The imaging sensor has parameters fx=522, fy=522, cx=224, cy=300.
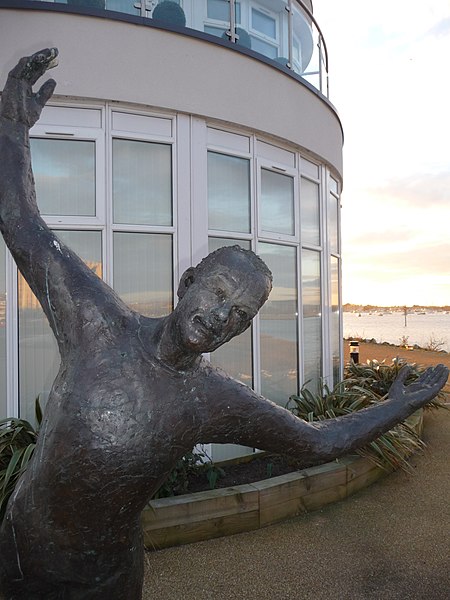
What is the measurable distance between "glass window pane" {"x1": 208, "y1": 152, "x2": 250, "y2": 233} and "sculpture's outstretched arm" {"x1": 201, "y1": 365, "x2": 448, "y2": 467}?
4.02 meters

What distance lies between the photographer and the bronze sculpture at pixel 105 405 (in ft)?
4.36

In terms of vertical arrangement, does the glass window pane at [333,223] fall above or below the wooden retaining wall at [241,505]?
above

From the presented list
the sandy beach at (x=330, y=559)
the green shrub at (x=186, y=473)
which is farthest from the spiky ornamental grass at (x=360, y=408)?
the green shrub at (x=186, y=473)

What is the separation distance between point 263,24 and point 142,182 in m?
2.67

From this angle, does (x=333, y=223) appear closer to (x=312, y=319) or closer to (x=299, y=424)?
(x=312, y=319)

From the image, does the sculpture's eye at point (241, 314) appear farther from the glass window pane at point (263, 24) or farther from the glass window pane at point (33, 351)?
the glass window pane at point (263, 24)

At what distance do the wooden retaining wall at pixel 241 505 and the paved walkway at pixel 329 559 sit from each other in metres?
0.08

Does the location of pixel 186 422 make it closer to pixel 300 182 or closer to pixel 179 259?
pixel 179 259

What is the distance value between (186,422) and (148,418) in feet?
0.37

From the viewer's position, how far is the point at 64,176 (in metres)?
5.07

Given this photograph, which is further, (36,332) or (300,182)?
(300,182)

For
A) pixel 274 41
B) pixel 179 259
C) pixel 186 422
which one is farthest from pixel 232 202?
pixel 186 422

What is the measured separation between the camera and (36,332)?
196 inches

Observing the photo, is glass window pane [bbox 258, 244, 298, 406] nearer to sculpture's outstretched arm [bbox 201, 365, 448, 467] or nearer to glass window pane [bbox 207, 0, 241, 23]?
glass window pane [bbox 207, 0, 241, 23]
